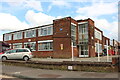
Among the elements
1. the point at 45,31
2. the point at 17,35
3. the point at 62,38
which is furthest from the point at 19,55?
the point at 17,35

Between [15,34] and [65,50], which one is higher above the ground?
[15,34]

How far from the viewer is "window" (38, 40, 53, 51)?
28.1 meters

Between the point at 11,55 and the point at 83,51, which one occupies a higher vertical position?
the point at 83,51

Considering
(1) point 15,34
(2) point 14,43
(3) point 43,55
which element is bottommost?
(3) point 43,55

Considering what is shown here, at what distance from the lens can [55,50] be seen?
87.4 feet

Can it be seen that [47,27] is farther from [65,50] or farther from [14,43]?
[14,43]

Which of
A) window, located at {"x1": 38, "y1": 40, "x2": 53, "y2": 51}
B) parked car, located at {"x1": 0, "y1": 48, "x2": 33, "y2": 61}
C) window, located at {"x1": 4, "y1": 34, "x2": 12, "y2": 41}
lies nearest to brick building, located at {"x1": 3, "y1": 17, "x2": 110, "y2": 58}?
window, located at {"x1": 38, "y1": 40, "x2": 53, "y2": 51}

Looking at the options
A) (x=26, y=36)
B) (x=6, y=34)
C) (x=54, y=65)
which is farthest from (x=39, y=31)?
(x=54, y=65)

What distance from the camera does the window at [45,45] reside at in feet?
92.2

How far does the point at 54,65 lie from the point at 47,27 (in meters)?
18.3

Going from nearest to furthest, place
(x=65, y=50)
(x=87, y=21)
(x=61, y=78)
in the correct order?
(x=61, y=78), (x=65, y=50), (x=87, y=21)

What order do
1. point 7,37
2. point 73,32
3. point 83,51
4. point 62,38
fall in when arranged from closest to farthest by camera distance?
point 62,38 < point 73,32 < point 83,51 < point 7,37

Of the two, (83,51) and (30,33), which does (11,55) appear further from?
(30,33)

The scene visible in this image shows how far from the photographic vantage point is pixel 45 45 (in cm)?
2942
